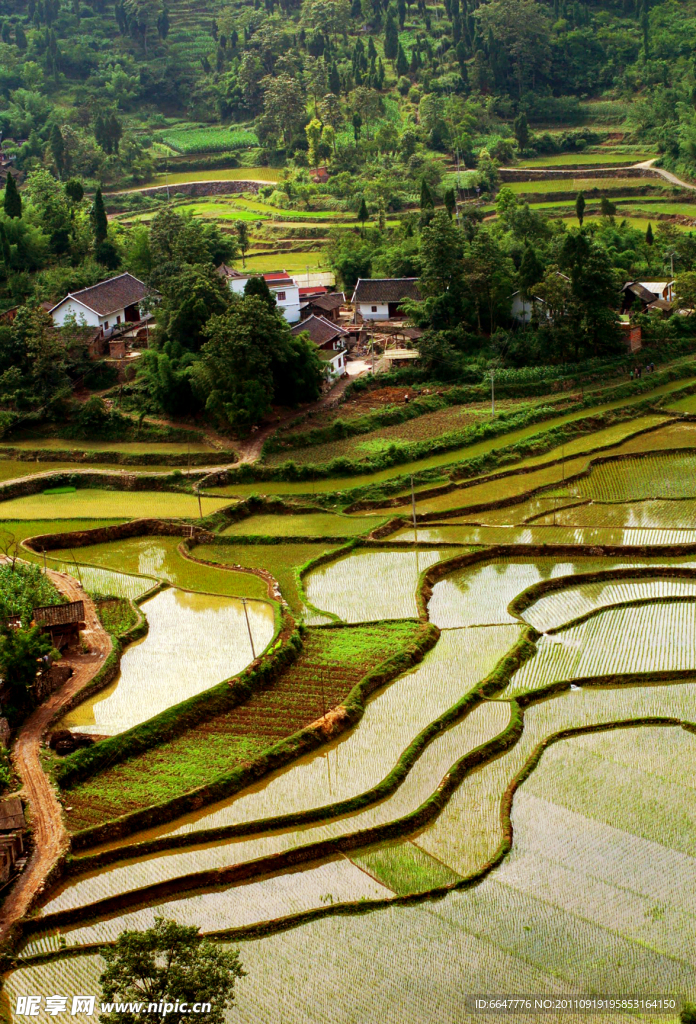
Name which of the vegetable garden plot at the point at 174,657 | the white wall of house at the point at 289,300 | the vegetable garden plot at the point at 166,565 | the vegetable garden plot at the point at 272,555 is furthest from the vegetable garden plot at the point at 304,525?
the white wall of house at the point at 289,300

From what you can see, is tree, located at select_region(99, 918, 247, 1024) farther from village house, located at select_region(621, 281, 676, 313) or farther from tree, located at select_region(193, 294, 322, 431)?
village house, located at select_region(621, 281, 676, 313)

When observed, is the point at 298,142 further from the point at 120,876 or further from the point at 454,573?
the point at 120,876

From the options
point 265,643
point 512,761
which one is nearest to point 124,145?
point 265,643

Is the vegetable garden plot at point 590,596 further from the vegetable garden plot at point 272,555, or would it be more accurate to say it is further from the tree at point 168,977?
the tree at point 168,977

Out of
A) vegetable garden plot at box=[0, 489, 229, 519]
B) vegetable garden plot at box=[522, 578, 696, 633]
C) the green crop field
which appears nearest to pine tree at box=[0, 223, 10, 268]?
vegetable garden plot at box=[0, 489, 229, 519]

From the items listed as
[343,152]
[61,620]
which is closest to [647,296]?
[343,152]

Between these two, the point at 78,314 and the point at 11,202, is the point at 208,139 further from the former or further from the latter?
the point at 78,314
